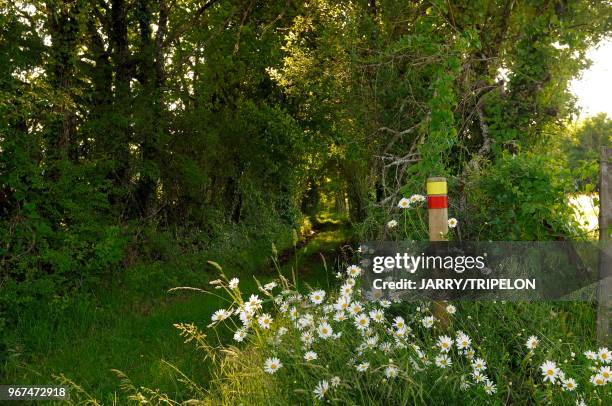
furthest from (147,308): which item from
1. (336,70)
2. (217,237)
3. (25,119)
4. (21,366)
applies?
(336,70)

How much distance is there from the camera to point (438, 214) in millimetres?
4422

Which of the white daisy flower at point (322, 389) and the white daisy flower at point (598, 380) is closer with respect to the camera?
the white daisy flower at point (322, 389)

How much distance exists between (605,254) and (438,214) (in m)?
1.84

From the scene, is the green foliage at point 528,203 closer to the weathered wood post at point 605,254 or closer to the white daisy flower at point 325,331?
the weathered wood post at point 605,254

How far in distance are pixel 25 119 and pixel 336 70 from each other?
553cm

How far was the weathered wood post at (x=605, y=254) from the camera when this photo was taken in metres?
4.63

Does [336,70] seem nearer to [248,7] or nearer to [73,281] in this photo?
[248,7]

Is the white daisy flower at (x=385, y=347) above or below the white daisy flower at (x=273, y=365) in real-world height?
above

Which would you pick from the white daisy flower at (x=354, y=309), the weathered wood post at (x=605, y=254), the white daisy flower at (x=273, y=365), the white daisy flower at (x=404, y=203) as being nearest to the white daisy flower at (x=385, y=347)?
the white daisy flower at (x=354, y=309)

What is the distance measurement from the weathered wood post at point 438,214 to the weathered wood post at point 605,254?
1.49 m

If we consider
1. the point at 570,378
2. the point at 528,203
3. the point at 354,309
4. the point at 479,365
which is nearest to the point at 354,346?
the point at 354,309

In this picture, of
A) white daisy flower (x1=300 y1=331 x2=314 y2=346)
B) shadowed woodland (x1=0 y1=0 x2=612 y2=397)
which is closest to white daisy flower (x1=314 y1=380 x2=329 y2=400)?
white daisy flower (x1=300 y1=331 x2=314 y2=346)

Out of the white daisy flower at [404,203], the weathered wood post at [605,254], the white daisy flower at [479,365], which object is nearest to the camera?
the white daisy flower at [479,365]

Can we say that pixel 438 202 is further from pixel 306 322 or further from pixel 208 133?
pixel 208 133
